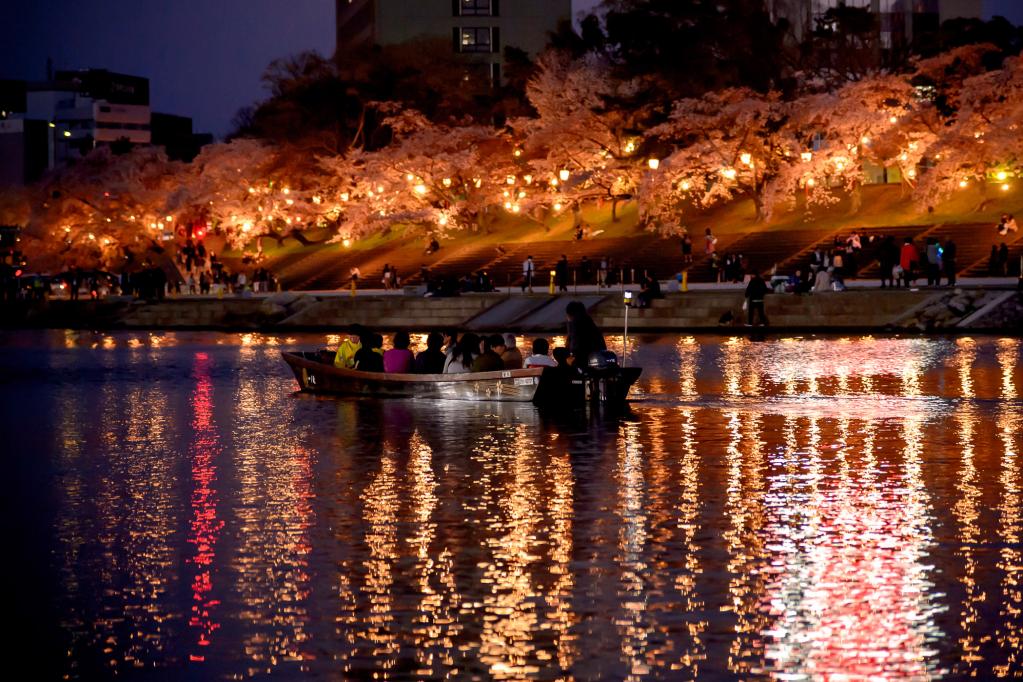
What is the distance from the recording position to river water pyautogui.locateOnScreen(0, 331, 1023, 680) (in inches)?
374

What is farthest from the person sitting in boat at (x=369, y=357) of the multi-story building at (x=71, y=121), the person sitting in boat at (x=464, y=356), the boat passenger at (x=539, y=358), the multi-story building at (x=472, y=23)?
the multi-story building at (x=71, y=121)

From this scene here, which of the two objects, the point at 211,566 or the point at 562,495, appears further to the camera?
the point at 562,495

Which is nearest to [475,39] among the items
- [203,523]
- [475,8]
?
[475,8]

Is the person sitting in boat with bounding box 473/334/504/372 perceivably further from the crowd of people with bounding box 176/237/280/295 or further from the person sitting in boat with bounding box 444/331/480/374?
the crowd of people with bounding box 176/237/280/295

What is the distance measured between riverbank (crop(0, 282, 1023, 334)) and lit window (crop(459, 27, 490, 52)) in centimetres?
5942

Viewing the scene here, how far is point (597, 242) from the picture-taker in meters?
73.7

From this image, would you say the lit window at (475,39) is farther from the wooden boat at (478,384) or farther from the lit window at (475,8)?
the wooden boat at (478,384)

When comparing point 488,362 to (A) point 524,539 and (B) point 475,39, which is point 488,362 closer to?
(A) point 524,539

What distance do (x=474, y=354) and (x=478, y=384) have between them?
105 cm

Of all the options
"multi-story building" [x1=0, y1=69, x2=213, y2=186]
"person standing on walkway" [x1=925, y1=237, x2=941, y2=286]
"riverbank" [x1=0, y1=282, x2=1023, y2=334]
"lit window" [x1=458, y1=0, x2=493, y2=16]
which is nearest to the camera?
"riverbank" [x1=0, y1=282, x2=1023, y2=334]

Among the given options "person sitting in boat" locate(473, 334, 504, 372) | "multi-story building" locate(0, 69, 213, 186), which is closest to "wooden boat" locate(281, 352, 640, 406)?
"person sitting in boat" locate(473, 334, 504, 372)

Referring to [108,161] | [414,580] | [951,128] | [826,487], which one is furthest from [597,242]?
[414,580]

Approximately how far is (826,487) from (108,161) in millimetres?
87925

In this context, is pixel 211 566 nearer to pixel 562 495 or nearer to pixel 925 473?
pixel 562 495
